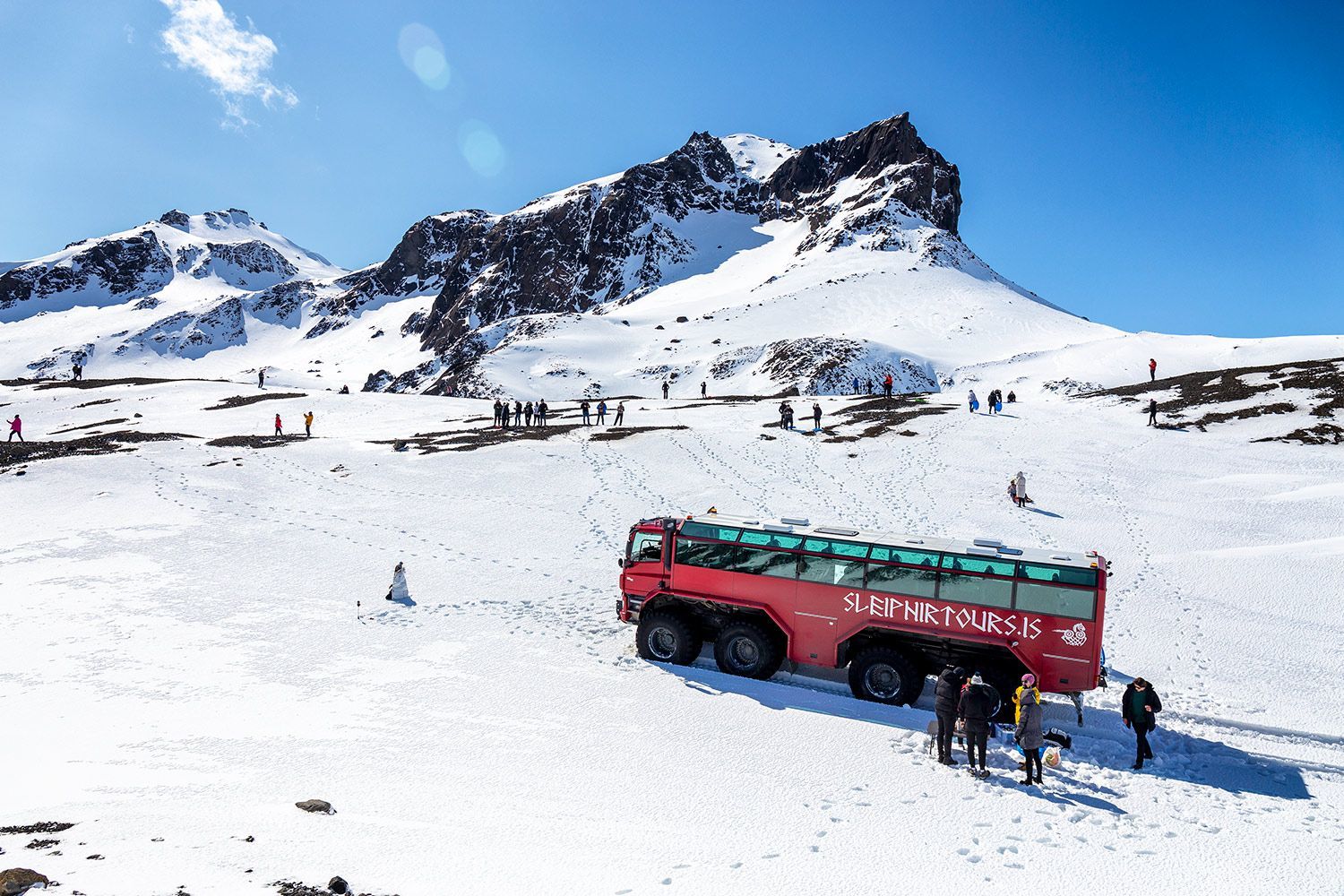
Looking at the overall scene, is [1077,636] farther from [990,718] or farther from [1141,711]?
[990,718]

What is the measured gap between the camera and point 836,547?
47.6 ft

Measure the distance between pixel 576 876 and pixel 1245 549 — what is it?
77.5 feet

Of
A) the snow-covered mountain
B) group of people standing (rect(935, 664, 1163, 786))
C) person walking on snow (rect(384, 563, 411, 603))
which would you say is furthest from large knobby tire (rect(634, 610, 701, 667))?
the snow-covered mountain

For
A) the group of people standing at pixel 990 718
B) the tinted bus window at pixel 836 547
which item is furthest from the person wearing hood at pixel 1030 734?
the tinted bus window at pixel 836 547

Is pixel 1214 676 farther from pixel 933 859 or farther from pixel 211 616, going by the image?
pixel 211 616

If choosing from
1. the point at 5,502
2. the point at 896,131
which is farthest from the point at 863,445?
the point at 896,131

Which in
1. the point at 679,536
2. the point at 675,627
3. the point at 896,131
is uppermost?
the point at 896,131

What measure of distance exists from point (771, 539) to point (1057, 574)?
5312 millimetres

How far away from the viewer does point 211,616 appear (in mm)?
17641

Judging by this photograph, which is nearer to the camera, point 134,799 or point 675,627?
point 134,799

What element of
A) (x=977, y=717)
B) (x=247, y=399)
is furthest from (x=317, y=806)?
(x=247, y=399)

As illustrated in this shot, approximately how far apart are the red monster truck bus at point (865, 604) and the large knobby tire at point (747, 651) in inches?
0.9

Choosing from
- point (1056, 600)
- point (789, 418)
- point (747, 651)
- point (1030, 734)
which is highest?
point (789, 418)

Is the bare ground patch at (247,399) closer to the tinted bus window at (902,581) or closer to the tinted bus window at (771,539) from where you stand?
the tinted bus window at (771,539)
